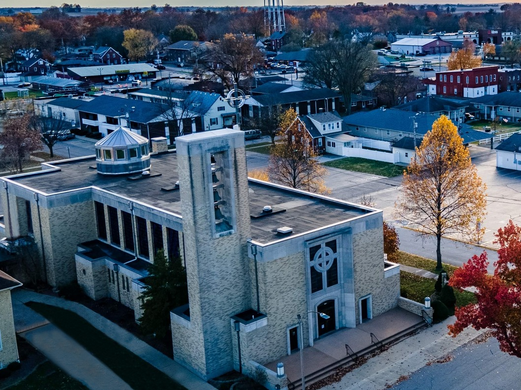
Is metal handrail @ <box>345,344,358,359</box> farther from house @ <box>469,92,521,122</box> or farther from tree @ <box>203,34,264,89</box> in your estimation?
tree @ <box>203,34,264,89</box>

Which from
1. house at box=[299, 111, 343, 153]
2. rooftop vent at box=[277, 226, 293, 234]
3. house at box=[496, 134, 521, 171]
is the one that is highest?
rooftop vent at box=[277, 226, 293, 234]

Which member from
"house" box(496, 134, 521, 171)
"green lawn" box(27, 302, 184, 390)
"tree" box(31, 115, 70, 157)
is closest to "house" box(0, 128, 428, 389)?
"green lawn" box(27, 302, 184, 390)

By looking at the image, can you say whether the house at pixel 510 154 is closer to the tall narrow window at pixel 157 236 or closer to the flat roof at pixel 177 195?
the flat roof at pixel 177 195

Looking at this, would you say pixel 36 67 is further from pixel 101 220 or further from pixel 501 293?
pixel 501 293

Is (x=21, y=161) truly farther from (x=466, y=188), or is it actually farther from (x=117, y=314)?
(x=466, y=188)

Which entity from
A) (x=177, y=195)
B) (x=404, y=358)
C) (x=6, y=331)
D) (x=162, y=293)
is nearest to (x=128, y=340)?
(x=162, y=293)
